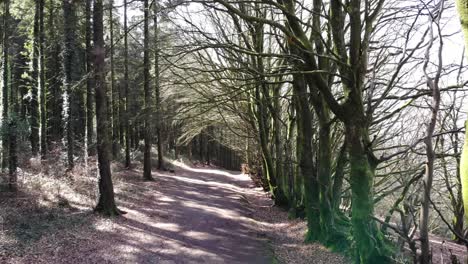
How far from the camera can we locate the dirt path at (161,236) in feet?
28.3

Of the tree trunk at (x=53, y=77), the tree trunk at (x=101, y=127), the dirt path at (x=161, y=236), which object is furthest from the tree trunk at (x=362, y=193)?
the tree trunk at (x=53, y=77)

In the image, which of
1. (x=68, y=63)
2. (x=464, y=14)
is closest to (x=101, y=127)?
(x=68, y=63)

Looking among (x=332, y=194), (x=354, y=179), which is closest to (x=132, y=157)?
(x=332, y=194)

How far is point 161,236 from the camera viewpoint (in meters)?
10.6

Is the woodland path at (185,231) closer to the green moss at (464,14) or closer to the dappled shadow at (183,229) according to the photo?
the dappled shadow at (183,229)

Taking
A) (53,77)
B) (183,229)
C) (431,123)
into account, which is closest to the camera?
(431,123)

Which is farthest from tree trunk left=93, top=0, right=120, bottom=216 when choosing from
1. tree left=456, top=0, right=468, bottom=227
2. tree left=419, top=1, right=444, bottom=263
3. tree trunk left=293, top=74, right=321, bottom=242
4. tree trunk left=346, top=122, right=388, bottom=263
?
tree left=456, top=0, right=468, bottom=227

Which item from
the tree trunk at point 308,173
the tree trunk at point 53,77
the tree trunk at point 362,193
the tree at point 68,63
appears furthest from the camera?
the tree trunk at point 53,77

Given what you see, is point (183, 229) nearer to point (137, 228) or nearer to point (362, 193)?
point (137, 228)

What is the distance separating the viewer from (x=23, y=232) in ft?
30.2

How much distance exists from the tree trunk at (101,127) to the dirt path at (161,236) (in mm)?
510

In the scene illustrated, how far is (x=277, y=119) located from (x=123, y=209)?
683 centimetres

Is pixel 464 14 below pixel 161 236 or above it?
above

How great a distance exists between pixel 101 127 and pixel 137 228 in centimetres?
345
